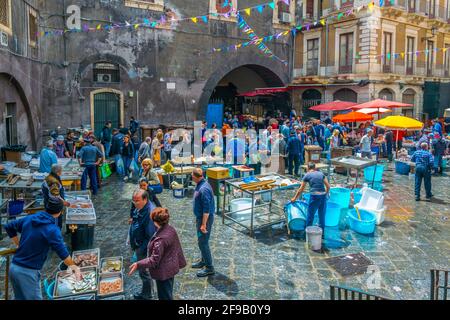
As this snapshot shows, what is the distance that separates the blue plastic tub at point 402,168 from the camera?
1541 centimetres

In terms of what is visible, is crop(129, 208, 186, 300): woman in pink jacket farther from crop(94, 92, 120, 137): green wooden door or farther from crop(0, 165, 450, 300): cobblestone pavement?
crop(94, 92, 120, 137): green wooden door

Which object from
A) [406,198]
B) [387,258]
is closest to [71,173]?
[387,258]

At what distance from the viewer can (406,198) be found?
39.3ft

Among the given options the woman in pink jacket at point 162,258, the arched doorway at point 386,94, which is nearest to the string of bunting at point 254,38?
the arched doorway at point 386,94

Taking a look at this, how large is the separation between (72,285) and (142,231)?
1.14 m

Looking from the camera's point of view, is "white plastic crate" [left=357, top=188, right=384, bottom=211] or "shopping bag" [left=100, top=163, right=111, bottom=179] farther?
"shopping bag" [left=100, top=163, right=111, bottom=179]

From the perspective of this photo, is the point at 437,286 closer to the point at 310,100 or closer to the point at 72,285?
the point at 72,285

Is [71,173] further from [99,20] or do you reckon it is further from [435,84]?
[435,84]

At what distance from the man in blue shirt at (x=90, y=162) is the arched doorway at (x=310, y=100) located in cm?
1809

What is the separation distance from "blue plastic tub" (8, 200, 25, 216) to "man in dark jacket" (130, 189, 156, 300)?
413 cm

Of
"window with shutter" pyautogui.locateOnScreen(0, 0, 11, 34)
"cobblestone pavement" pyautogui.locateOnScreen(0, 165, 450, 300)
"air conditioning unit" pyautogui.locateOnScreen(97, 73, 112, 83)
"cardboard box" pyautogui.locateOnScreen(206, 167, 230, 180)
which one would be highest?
"window with shutter" pyautogui.locateOnScreen(0, 0, 11, 34)

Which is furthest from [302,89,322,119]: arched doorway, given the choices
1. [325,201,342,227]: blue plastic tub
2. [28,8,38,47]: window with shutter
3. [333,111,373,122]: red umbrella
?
[325,201,342,227]: blue plastic tub

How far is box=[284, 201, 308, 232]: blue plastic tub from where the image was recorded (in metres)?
8.61
